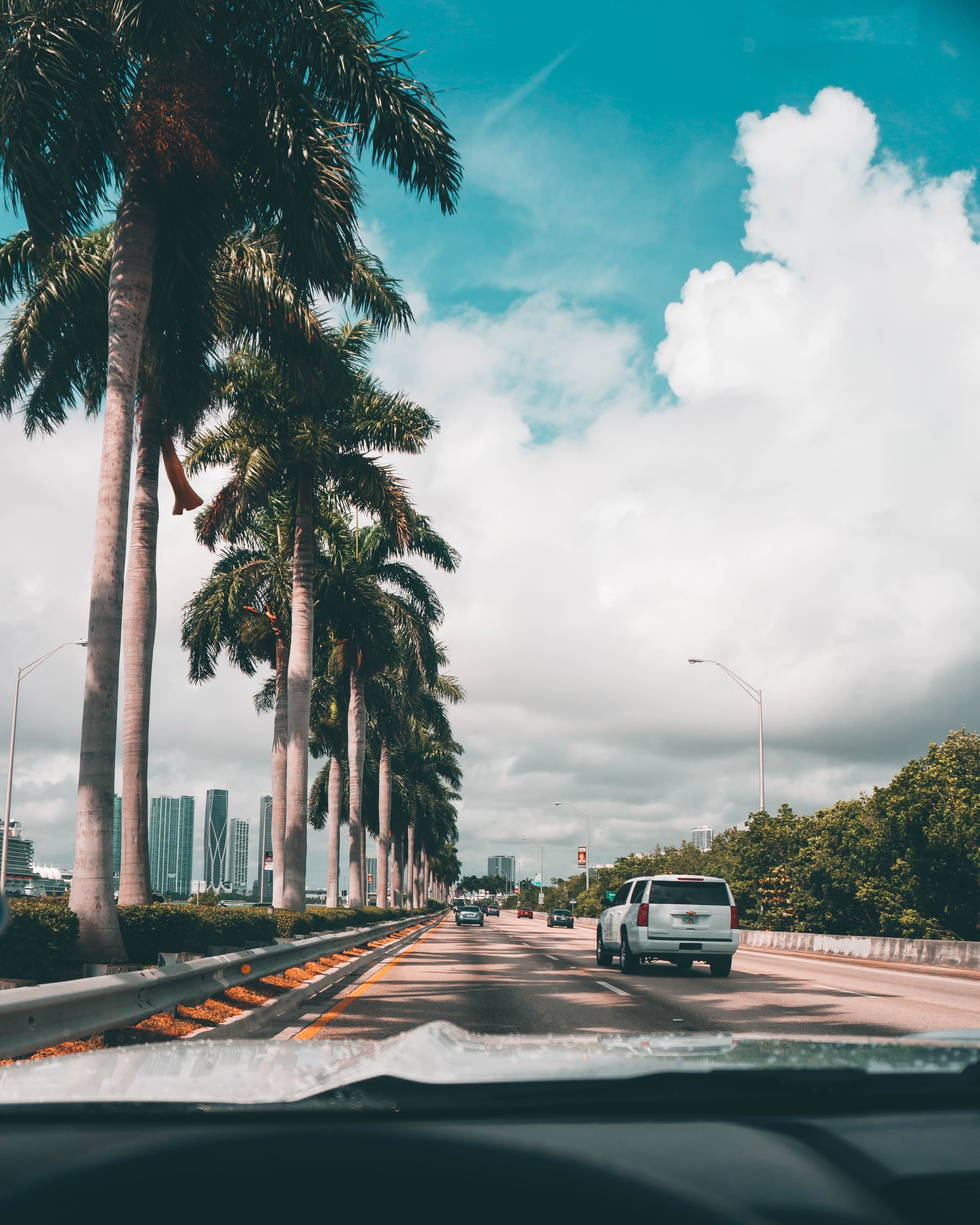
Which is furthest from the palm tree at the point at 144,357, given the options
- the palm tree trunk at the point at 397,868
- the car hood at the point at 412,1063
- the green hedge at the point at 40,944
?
the palm tree trunk at the point at 397,868

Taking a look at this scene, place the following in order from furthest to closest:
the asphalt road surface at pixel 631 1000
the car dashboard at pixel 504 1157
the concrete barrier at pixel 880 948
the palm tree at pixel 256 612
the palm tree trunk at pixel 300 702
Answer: the palm tree at pixel 256 612
the palm tree trunk at pixel 300 702
the concrete barrier at pixel 880 948
the asphalt road surface at pixel 631 1000
the car dashboard at pixel 504 1157

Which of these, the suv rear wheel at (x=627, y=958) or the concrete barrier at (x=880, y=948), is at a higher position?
the suv rear wheel at (x=627, y=958)

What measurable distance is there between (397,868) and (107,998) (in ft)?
253

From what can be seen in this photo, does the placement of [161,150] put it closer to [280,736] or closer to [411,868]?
[280,736]

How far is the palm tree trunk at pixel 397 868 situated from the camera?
260 ft

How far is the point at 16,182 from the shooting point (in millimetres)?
13125

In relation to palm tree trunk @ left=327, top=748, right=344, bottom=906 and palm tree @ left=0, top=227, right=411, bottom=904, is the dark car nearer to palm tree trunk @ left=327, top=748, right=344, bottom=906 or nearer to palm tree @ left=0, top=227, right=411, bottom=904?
palm tree trunk @ left=327, top=748, right=344, bottom=906

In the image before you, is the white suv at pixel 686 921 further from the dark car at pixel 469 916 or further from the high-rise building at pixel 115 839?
the dark car at pixel 469 916

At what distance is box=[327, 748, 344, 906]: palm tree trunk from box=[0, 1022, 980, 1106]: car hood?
3567cm

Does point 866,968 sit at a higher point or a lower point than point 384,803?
lower

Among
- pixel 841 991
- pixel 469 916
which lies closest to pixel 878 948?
pixel 841 991

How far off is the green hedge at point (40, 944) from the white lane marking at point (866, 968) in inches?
593

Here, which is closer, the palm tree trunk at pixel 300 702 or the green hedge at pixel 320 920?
the green hedge at pixel 320 920

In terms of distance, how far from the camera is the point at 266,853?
54.9 m
